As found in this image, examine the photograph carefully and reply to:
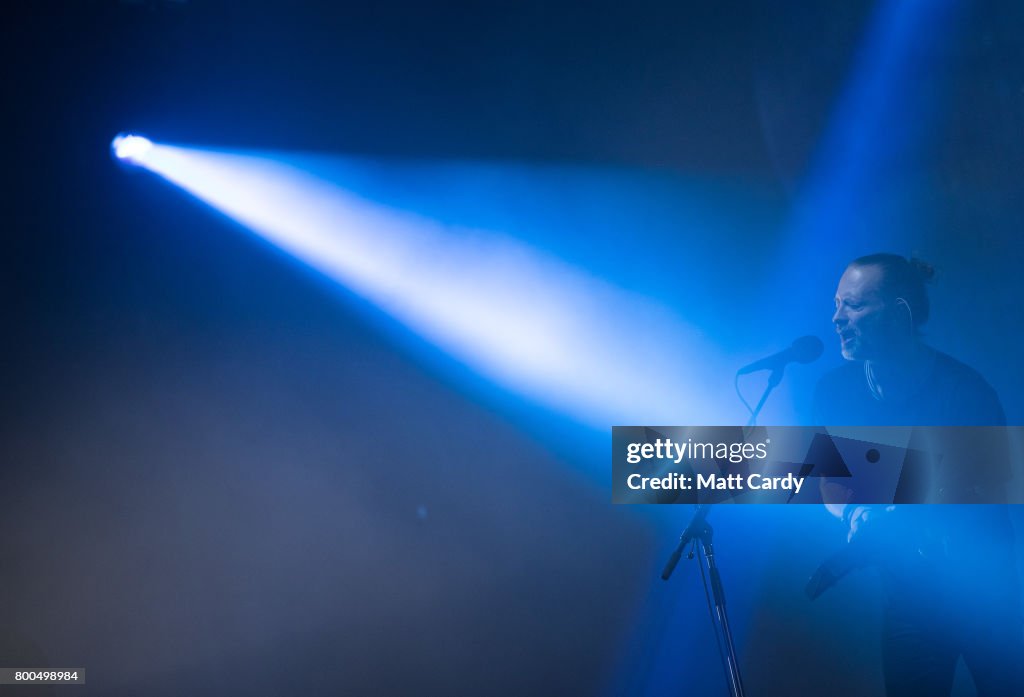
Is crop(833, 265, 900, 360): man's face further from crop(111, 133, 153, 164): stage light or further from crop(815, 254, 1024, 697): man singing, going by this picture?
crop(111, 133, 153, 164): stage light

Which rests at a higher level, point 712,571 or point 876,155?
point 876,155

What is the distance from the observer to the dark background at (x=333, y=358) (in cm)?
286

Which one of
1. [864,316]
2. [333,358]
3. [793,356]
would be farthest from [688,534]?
[333,358]

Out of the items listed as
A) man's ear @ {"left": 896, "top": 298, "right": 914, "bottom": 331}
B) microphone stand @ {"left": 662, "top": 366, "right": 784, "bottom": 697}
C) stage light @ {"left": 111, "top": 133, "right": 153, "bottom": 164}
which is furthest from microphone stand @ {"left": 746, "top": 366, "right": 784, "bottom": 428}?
stage light @ {"left": 111, "top": 133, "right": 153, "bottom": 164}

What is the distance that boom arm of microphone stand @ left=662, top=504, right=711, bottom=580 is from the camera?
2.69m

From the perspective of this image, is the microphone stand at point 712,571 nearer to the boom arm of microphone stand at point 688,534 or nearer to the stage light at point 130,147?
the boom arm of microphone stand at point 688,534

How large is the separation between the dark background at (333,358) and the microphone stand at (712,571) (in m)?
0.11

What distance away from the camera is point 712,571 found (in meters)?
2.65

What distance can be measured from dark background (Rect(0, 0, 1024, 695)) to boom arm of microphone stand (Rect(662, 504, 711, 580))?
13 cm

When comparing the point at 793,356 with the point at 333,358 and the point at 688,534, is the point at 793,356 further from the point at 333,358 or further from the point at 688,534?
the point at 333,358

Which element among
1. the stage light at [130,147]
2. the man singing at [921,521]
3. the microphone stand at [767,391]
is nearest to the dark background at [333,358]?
the stage light at [130,147]

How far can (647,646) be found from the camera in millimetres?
2824

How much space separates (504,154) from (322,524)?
1.61 m

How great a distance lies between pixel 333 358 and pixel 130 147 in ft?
4.02
